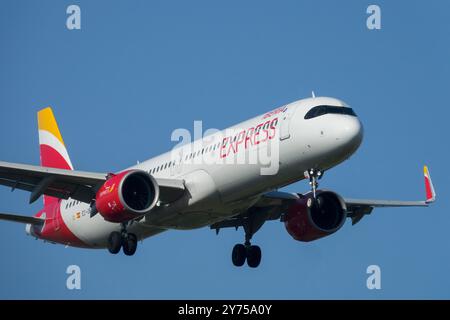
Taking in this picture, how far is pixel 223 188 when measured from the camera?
45125 mm

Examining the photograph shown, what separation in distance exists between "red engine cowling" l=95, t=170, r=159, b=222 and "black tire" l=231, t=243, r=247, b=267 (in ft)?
24.8

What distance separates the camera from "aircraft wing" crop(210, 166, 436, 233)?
1967 inches

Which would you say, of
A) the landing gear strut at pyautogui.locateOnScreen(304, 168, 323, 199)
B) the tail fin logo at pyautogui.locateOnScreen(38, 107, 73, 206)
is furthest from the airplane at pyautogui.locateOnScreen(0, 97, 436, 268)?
the tail fin logo at pyautogui.locateOnScreen(38, 107, 73, 206)

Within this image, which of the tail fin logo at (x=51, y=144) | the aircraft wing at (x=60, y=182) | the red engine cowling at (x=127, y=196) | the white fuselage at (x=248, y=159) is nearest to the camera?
the white fuselage at (x=248, y=159)

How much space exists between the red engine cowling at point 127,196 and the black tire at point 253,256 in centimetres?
773

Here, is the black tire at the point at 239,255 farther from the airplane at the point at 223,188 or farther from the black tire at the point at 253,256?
the black tire at the point at 253,256

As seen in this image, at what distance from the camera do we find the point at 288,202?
168 feet

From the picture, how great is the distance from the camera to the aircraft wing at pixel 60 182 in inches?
1820

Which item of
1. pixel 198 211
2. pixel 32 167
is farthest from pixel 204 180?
pixel 32 167

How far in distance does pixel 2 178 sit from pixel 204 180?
8997 millimetres

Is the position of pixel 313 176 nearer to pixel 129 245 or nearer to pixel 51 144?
pixel 129 245

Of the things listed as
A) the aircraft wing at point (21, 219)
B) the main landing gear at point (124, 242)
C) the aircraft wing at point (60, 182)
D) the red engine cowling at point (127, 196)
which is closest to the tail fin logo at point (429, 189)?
the aircraft wing at point (60, 182)

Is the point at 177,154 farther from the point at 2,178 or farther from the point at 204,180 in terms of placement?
the point at 2,178

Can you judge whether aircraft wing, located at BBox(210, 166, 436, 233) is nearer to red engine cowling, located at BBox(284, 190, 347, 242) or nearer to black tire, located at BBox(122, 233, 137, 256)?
red engine cowling, located at BBox(284, 190, 347, 242)
